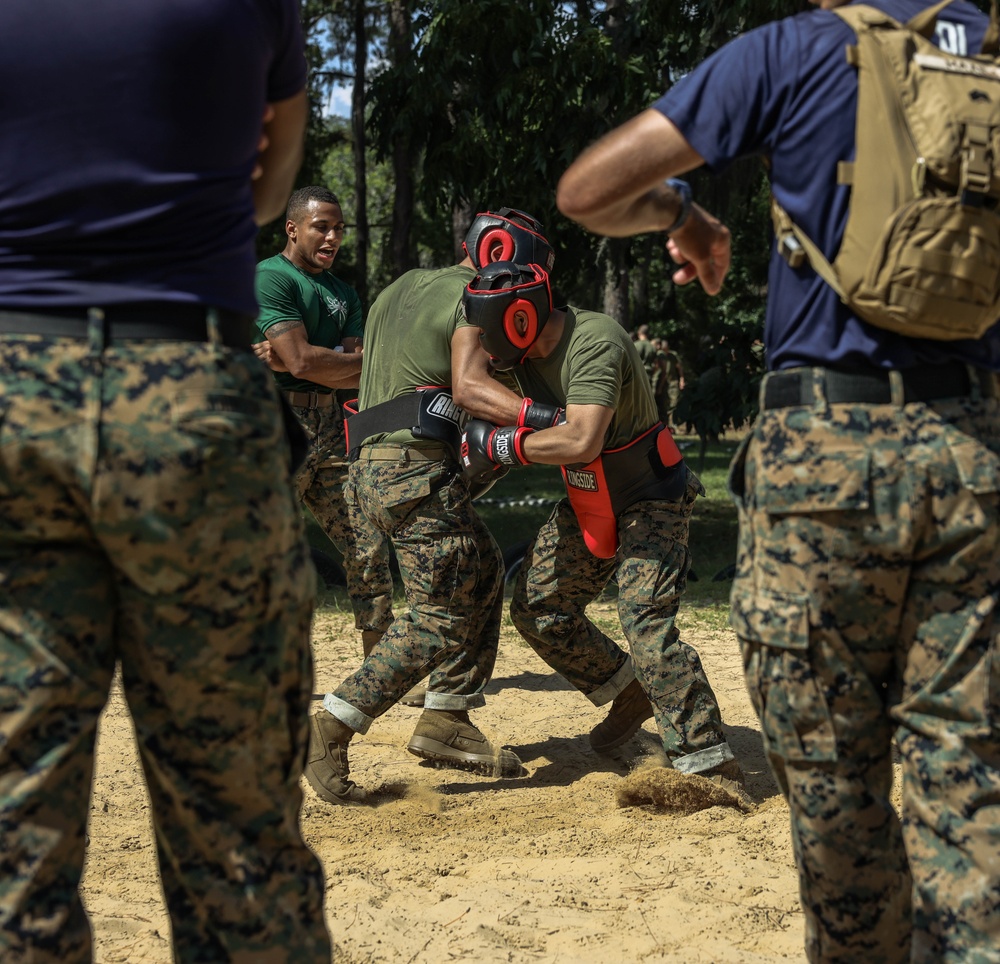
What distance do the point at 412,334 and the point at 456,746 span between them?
1.76m

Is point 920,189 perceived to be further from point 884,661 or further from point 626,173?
point 884,661

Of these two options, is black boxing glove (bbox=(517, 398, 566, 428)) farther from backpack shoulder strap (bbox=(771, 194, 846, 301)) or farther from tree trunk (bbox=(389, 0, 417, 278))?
tree trunk (bbox=(389, 0, 417, 278))

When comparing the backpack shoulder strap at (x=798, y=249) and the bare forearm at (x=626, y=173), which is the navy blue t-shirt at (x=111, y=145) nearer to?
the bare forearm at (x=626, y=173)

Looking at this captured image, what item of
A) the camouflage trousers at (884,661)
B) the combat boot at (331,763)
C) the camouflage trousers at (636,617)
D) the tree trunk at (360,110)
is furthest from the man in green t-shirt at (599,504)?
the tree trunk at (360,110)

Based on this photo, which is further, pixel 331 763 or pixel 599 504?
pixel 599 504

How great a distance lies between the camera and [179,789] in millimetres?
2150

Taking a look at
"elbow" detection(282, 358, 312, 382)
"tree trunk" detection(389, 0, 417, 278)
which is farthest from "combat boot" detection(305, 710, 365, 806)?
"tree trunk" detection(389, 0, 417, 278)

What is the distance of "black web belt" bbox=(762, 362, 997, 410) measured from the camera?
2.47m

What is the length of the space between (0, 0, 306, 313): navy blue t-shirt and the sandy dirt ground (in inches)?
80.8

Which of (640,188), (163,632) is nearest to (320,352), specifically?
(640,188)

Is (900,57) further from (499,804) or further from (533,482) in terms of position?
(533,482)

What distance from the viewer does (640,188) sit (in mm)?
2580

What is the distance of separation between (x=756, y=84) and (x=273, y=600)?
1.37 m

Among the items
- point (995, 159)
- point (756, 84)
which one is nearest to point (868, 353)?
point (995, 159)
